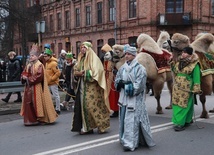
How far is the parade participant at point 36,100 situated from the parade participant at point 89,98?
4.77 feet

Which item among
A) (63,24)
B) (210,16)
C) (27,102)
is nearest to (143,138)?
(27,102)

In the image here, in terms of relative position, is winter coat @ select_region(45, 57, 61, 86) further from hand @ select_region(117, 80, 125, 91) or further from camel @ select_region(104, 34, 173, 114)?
hand @ select_region(117, 80, 125, 91)

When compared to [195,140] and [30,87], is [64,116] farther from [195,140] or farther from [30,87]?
[195,140]

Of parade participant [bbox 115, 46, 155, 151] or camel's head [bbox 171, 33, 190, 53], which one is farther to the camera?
camel's head [bbox 171, 33, 190, 53]

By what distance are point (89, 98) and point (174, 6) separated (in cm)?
2284

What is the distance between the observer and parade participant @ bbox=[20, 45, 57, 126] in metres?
8.08

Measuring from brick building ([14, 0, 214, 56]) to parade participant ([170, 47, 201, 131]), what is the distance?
20810 mm

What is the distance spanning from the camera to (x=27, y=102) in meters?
8.13

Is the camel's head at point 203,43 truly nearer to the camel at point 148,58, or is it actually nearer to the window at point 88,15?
the camel at point 148,58

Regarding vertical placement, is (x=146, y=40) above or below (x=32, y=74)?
above

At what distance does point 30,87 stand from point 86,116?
6.60 ft

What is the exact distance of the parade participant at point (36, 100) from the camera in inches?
318

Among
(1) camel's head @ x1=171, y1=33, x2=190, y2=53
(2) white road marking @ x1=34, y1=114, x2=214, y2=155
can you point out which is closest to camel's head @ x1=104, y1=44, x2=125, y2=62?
(1) camel's head @ x1=171, y1=33, x2=190, y2=53

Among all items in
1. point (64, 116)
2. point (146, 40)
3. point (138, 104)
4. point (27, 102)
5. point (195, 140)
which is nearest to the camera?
point (138, 104)
